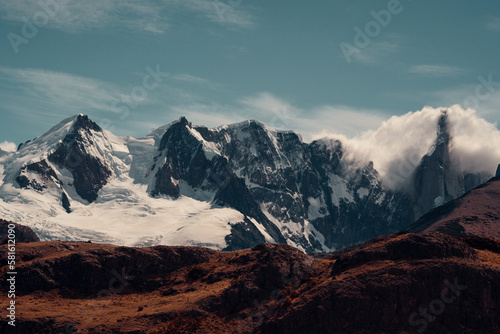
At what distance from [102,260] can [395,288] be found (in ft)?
232

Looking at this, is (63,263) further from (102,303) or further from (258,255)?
(258,255)

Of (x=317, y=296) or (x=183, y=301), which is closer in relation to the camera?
(x=317, y=296)

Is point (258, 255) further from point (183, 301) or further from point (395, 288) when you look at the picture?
point (395, 288)

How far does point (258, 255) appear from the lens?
188125mm

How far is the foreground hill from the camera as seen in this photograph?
15575cm

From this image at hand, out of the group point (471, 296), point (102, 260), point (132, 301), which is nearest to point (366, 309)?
point (471, 296)

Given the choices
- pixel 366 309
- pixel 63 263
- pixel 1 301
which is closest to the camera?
pixel 366 309

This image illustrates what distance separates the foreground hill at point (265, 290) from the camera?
155750 mm

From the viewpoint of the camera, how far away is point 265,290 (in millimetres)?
Answer: 173875

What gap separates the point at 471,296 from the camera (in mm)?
157250

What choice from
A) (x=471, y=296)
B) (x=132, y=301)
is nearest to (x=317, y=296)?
(x=471, y=296)

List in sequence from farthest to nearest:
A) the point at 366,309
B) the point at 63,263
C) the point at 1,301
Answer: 1. the point at 63,263
2. the point at 1,301
3. the point at 366,309

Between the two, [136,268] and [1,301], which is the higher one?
[136,268]

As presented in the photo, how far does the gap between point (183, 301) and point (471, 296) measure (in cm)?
6041
